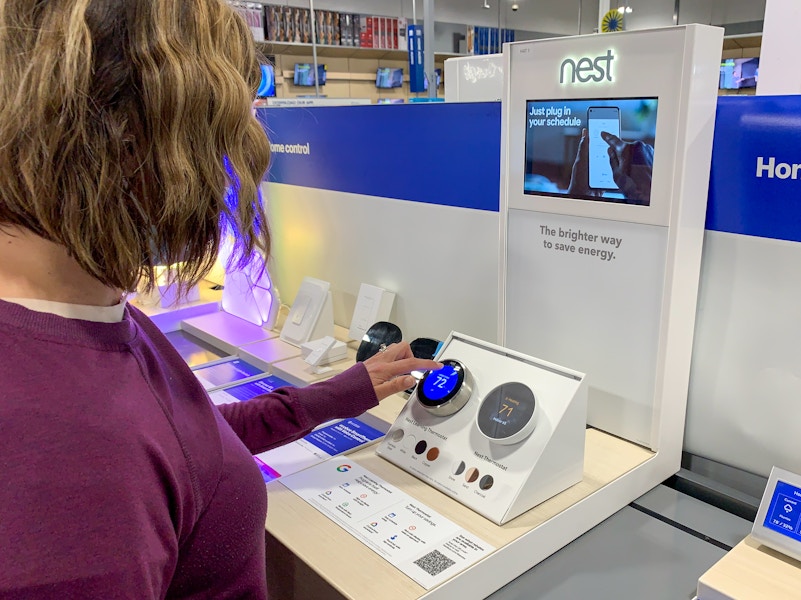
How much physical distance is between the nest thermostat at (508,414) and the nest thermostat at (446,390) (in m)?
0.04

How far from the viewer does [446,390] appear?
118cm

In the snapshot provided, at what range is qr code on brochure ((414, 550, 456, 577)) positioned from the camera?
93cm

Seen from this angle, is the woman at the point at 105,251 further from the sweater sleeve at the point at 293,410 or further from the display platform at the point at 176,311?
the display platform at the point at 176,311

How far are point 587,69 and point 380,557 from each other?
83 centimetres

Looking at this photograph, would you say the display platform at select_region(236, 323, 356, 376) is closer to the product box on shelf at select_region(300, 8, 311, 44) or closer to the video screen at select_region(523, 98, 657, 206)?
the video screen at select_region(523, 98, 657, 206)

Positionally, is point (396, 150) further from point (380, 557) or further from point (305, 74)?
point (305, 74)

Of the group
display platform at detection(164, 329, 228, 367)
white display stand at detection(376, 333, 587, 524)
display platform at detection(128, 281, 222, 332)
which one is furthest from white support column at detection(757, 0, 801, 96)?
display platform at detection(128, 281, 222, 332)

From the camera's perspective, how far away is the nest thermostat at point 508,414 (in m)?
1.07

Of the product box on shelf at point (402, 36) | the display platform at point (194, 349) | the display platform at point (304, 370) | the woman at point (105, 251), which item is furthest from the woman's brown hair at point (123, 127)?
the product box on shelf at point (402, 36)

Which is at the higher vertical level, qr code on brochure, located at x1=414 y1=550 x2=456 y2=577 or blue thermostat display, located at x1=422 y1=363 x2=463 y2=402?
blue thermostat display, located at x1=422 y1=363 x2=463 y2=402

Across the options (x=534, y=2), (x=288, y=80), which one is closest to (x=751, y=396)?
(x=288, y=80)

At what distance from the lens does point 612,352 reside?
1.24 metres

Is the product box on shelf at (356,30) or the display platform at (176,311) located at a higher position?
the product box on shelf at (356,30)

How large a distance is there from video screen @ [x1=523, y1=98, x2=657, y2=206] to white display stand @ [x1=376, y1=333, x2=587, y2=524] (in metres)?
0.31
